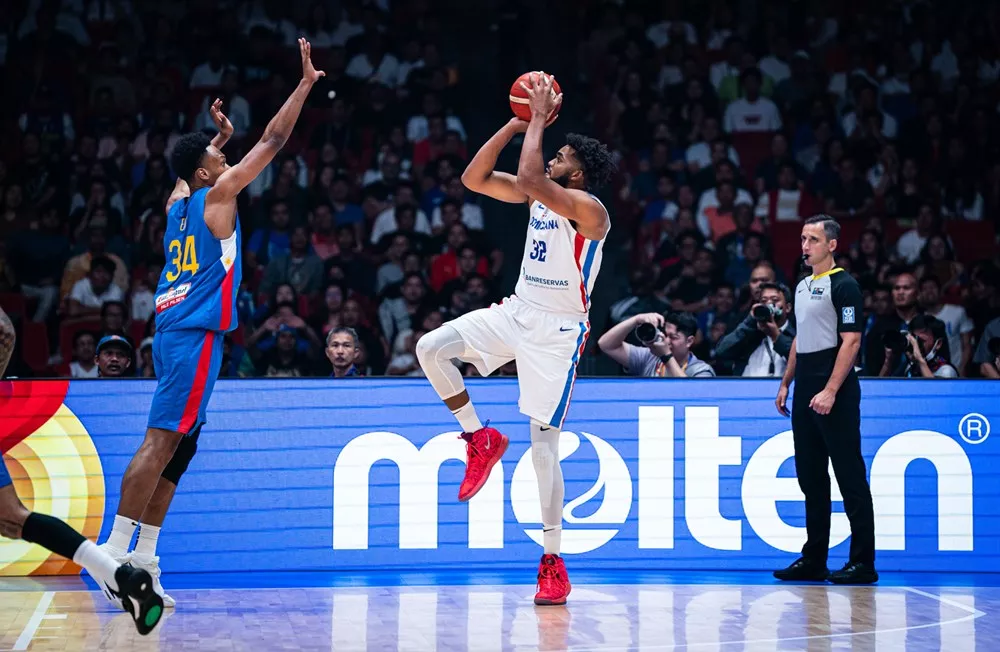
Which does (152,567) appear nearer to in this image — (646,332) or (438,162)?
(646,332)

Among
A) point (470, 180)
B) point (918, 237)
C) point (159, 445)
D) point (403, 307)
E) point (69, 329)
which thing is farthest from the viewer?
point (918, 237)

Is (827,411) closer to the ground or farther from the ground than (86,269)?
closer to the ground

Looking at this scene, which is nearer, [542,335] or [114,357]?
[542,335]

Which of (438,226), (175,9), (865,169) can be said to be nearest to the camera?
(438,226)

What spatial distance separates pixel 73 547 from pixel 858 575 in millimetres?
4902

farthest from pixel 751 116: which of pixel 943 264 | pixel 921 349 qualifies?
pixel 921 349

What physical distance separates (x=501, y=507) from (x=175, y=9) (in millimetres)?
10156

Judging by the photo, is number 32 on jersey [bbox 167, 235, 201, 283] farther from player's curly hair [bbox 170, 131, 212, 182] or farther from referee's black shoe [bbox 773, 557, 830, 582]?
referee's black shoe [bbox 773, 557, 830, 582]

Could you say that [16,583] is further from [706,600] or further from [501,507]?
[706,600]

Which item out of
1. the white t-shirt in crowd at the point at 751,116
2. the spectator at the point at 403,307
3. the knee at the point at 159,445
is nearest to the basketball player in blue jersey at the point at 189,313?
the knee at the point at 159,445

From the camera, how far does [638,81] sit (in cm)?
1542

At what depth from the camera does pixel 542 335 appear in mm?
7199

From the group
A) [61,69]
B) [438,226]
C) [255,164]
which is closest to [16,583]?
[255,164]

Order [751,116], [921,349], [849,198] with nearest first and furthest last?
[921,349], [849,198], [751,116]
